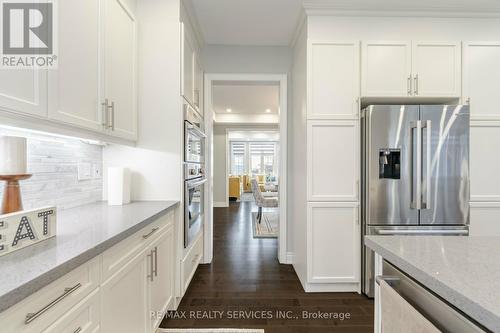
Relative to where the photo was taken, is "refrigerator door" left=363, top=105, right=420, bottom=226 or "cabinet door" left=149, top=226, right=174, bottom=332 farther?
"refrigerator door" left=363, top=105, right=420, bottom=226

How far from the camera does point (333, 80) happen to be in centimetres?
231

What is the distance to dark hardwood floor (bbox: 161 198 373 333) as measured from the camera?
1893mm

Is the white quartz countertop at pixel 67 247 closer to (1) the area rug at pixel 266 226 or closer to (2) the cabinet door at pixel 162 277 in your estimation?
(2) the cabinet door at pixel 162 277

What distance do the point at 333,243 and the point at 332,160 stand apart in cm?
79

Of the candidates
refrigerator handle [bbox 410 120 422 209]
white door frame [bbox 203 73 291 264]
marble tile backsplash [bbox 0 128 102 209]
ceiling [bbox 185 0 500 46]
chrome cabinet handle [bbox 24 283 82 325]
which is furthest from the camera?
white door frame [bbox 203 73 291 264]

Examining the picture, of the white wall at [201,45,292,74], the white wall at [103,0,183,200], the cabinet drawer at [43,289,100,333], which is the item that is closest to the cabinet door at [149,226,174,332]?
the white wall at [103,0,183,200]

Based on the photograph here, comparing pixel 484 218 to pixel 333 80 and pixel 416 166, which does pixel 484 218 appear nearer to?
pixel 416 166

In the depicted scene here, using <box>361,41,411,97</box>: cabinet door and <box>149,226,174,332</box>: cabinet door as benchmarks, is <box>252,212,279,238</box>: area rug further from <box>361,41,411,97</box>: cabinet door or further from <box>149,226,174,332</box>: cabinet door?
<box>361,41,411,97</box>: cabinet door

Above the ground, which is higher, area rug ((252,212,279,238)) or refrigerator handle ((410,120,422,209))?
refrigerator handle ((410,120,422,209))

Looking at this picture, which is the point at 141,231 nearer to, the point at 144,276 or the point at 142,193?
the point at 144,276

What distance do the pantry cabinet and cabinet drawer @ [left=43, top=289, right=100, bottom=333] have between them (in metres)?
2.49

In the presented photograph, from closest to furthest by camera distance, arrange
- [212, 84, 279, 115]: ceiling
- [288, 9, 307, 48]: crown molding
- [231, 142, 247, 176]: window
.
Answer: [288, 9, 307, 48]: crown molding < [212, 84, 279, 115]: ceiling < [231, 142, 247, 176]: window

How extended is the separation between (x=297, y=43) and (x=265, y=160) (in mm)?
8363

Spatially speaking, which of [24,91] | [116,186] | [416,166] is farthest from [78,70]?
[416,166]
